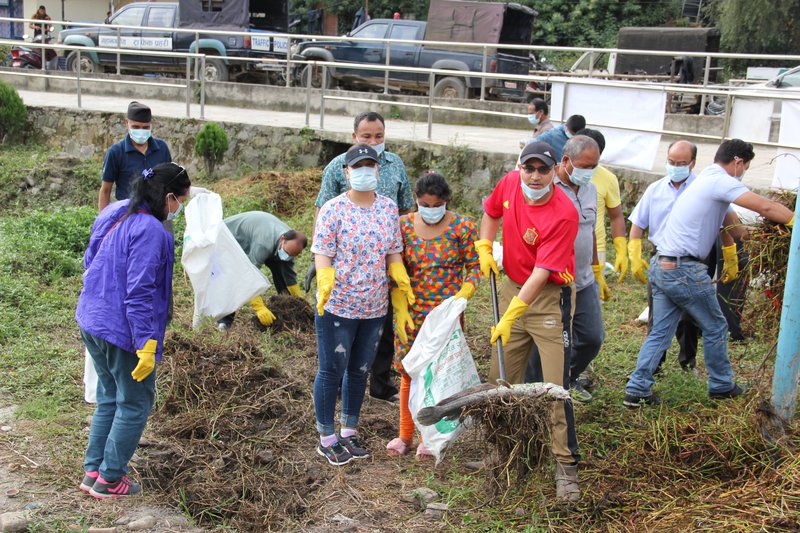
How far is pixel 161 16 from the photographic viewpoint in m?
17.9

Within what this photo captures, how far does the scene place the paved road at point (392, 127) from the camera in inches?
390

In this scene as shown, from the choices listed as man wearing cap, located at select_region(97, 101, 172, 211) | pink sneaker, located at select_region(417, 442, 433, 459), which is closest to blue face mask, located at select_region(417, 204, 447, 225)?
pink sneaker, located at select_region(417, 442, 433, 459)

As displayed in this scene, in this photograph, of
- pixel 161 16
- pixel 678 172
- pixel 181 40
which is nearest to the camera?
pixel 678 172

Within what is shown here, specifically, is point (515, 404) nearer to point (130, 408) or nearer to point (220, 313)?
point (130, 408)

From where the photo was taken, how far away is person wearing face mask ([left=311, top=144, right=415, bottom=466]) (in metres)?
4.12

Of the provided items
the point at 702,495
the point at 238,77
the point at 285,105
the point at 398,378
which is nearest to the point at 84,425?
the point at 398,378

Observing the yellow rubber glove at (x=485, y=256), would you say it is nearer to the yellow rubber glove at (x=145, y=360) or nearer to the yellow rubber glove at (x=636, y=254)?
the yellow rubber glove at (x=636, y=254)

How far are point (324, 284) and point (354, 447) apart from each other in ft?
3.17

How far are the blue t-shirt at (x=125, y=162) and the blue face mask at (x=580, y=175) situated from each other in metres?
3.01

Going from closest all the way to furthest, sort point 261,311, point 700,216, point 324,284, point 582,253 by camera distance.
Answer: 1. point 324,284
2. point 582,253
3. point 700,216
4. point 261,311

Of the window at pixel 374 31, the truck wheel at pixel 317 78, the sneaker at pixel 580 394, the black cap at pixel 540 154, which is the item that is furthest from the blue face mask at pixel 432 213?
the window at pixel 374 31

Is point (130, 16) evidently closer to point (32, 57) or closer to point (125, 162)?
point (32, 57)

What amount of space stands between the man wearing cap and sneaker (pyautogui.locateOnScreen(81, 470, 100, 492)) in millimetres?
2506

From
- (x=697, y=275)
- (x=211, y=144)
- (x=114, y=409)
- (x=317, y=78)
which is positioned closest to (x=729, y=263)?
(x=697, y=275)
